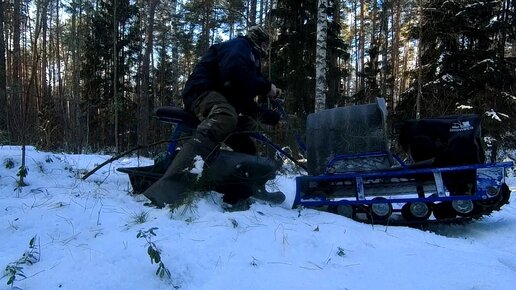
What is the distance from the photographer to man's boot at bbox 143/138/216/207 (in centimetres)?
351

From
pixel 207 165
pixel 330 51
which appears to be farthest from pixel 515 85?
pixel 207 165

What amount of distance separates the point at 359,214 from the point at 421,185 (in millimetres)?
668

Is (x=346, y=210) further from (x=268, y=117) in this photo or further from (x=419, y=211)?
(x=268, y=117)

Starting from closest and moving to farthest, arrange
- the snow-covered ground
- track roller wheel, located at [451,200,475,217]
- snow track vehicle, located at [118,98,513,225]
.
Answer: the snow-covered ground → snow track vehicle, located at [118,98,513,225] → track roller wheel, located at [451,200,475,217]

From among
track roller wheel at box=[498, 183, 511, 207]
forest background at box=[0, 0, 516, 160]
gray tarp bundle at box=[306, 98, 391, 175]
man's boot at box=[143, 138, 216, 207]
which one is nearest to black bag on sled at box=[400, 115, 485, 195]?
track roller wheel at box=[498, 183, 511, 207]

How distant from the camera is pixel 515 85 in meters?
12.6

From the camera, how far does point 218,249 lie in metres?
2.65

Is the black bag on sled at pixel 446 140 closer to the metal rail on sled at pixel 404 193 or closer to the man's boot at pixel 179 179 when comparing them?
the metal rail on sled at pixel 404 193

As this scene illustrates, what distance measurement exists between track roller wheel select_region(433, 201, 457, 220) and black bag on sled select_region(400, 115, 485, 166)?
1.38 ft

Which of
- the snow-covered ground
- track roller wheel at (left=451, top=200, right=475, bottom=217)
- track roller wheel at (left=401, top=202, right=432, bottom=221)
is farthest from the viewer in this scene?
track roller wheel at (left=401, top=202, right=432, bottom=221)

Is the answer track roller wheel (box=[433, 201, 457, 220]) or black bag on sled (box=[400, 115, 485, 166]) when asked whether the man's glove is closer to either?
black bag on sled (box=[400, 115, 485, 166])

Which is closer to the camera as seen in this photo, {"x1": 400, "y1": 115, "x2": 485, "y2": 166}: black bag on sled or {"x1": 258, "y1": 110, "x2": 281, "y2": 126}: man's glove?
{"x1": 400, "y1": 115, "x2": 485, "y2": 166}: black bag on sled

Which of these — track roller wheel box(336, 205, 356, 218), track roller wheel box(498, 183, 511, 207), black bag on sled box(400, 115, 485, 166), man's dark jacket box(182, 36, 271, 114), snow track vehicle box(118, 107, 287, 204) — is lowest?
track roller wheel box(336, 205, 356, 218)

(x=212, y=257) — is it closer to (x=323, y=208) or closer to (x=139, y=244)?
(x=139, y=244)
